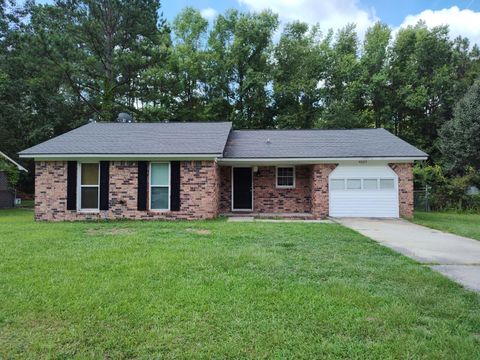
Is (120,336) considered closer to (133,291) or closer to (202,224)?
(133,291)

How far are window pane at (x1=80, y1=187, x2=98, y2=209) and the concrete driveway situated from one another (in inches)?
323

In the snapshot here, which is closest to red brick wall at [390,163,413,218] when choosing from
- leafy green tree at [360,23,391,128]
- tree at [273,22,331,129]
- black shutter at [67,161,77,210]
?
black shutter at [67,161,77,210]

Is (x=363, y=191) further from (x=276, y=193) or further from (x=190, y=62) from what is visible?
(x=190, y=62)

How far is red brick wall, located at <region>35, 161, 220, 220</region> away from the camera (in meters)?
11.9

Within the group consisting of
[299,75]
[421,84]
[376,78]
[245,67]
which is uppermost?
[245,67]

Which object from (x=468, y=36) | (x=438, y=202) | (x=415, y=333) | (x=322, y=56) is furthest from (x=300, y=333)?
(x=468, y=36)

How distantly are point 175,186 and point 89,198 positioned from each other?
3.01 meters

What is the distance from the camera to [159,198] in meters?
→ 12.1

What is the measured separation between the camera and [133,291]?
13.8 ft

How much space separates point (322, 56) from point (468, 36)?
11191 mm

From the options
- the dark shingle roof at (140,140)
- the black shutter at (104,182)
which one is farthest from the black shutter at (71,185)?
the black shutter at (104,182)

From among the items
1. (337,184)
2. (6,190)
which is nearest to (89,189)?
(337,184)

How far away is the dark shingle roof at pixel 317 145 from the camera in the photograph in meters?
12.9

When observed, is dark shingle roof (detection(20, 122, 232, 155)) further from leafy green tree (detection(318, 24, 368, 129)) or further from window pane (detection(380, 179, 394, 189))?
leafy green tree (detection(318, 24, 368, 129))
